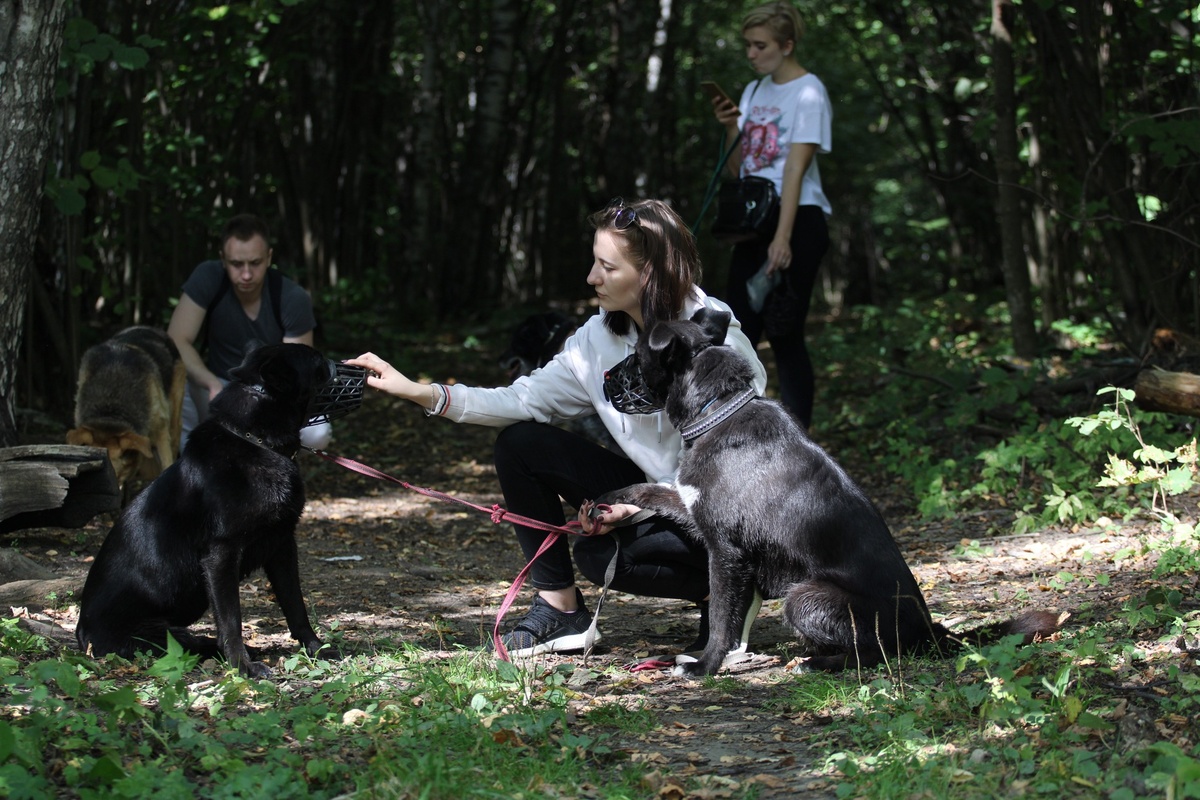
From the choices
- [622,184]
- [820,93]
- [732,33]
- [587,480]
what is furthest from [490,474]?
[732,33]

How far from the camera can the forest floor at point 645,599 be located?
3299 millimetres

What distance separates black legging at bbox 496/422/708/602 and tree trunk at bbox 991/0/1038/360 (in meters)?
5.85

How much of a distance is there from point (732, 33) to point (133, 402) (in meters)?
25.5

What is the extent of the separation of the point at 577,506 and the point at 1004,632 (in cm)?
163

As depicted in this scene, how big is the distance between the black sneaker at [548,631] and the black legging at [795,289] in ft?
8.17

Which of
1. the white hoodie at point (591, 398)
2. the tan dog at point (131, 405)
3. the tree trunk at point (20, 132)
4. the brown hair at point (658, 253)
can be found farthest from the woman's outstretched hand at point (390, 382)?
the tan dog at point (131, 405)

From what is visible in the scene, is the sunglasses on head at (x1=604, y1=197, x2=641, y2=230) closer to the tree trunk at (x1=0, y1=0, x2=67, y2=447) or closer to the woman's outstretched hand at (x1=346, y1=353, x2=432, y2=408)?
the woman's outstretched hand at (x1=346, y1=353, x2=432, y2=408)

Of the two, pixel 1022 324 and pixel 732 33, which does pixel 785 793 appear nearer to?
pixel 1022 324

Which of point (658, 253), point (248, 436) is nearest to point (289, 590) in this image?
point (248, 436)

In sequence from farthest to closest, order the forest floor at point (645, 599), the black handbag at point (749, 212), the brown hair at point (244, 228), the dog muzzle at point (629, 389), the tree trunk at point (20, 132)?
1. the black handbag at point (749, 212)
2. the brown hair at point (244, 228)
3. the tree trunk at point (20, 132)
4. the dog muzzle at point (629, 389)
5. the forest floor at point (645, 599)

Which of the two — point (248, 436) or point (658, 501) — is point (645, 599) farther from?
point (248, 436)

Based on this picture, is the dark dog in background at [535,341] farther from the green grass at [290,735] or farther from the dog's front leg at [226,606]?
the green grass at [290,735]

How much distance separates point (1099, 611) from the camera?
4258 millimetres

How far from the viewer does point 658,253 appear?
4.18 m
